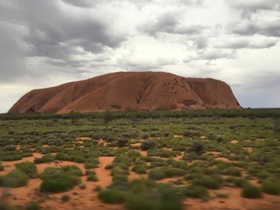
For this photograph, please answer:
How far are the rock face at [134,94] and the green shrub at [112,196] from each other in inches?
4399

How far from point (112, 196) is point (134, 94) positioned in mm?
126994

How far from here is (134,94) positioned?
136375mm

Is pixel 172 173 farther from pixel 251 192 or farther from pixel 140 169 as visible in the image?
pixel 251 192

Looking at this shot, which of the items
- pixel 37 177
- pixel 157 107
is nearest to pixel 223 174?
pixel 37 177

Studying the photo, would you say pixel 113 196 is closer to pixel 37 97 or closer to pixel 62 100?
pixel 62 100

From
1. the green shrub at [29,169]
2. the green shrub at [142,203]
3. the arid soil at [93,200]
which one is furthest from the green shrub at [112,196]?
the green shrub at [29,169]

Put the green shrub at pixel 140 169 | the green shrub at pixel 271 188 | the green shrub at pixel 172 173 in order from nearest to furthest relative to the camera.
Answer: the green shrub at pixel 271 188 < the green shrub at pixel 172 173 < the green shrub at pixel 140 169

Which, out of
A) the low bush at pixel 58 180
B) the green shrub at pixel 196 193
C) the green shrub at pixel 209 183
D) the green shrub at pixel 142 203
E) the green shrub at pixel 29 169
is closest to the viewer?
the green shrub at pixel 142 203

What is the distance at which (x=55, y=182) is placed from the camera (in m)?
11.4

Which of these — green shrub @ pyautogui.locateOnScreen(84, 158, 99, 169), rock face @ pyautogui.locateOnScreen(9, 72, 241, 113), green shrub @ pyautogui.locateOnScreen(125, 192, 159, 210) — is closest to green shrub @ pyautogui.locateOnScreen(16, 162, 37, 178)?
green shrub @ pyautogui.locateOnScreen(84, 158, 99, 169)

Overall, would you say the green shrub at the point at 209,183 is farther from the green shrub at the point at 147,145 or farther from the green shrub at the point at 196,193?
the green shrub at the point at 147,145

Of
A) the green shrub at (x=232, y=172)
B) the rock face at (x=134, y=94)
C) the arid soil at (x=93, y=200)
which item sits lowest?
the arid soil at (x=93, y=200)

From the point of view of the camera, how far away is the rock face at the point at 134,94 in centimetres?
12838

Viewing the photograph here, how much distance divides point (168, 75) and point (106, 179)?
13015 cm
